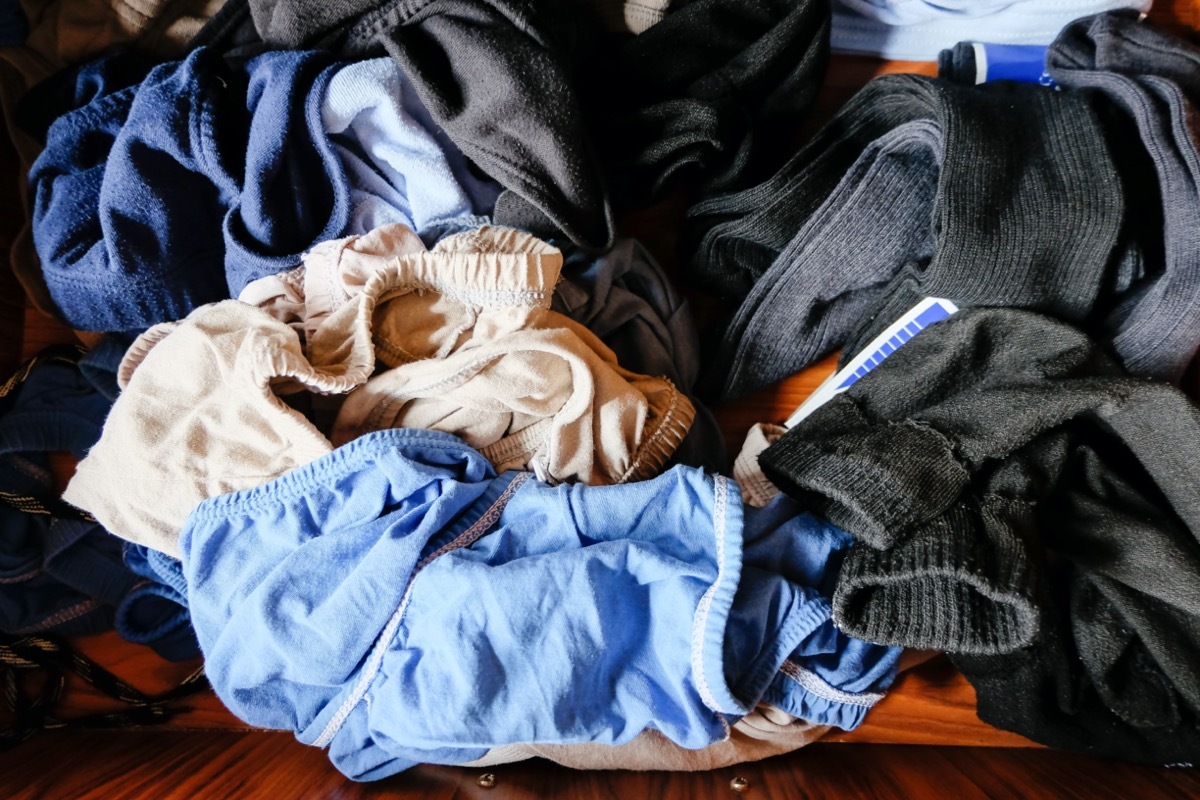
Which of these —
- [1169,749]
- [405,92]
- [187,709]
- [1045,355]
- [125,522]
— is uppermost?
[405,92]

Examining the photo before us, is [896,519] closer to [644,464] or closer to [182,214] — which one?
[644,464]

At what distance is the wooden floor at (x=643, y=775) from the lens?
0.59m

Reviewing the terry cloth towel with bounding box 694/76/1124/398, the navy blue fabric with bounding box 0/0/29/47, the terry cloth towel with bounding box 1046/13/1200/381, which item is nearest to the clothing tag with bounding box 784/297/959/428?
the terry cloth towel with bounding box 694/76/1124/398

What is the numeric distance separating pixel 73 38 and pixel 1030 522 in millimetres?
921

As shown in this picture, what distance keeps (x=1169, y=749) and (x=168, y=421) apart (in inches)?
31.5

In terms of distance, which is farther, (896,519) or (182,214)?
(182,214)

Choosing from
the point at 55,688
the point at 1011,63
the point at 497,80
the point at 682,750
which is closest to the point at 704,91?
the point at 497,80

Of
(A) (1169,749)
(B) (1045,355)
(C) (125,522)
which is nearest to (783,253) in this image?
(B) (1045,355)

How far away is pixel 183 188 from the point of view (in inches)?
26.2

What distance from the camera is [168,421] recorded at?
1.92 feet

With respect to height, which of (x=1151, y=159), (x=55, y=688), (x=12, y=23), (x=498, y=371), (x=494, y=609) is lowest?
(x=55, y=688)

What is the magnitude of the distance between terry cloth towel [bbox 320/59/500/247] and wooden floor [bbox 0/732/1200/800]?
0.46m

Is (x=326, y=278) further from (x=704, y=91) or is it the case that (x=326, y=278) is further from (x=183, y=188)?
(x=704, y=91)

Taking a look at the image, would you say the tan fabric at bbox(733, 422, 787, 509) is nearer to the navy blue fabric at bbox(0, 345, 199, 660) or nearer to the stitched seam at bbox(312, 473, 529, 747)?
the stitched seam at bbox(312, 473, 529, 747)
